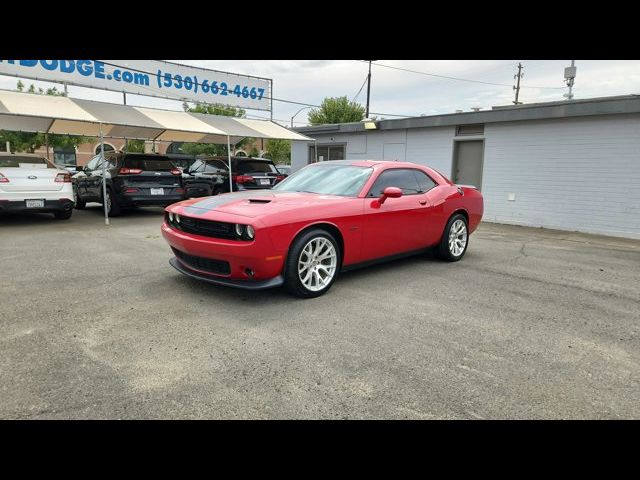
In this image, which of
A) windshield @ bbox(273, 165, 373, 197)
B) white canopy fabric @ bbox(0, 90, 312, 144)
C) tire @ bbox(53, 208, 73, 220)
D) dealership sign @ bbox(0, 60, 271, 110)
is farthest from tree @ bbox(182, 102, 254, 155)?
windshield @ bbox(273, 165, 373, 197)

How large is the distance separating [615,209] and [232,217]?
982 cm

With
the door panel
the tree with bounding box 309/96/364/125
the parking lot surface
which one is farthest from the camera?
the tree with bounding box 309/96/364/125

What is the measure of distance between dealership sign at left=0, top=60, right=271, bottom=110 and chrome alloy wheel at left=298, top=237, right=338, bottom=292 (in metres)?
11.2

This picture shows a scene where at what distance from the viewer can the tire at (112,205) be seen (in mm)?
10305

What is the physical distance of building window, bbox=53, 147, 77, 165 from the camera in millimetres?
42219

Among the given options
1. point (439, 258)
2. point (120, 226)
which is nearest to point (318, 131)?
point (120, 226)

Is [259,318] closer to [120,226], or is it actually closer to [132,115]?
[120,226]

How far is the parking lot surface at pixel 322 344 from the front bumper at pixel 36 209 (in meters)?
3.15

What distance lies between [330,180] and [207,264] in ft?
6.29

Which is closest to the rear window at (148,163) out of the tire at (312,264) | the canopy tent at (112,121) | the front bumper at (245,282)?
the canopy tent at (112,121)

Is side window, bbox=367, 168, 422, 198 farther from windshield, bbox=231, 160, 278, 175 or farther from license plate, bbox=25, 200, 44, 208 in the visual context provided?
license plate, bbox=25, 200, 44, 208

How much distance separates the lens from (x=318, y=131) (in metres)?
18.3

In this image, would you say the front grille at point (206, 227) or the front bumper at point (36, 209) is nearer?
the front grille at point (206, 227)

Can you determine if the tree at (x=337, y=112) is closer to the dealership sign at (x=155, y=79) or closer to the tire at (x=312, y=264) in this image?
the dealership sign at (x=155, y=79)
